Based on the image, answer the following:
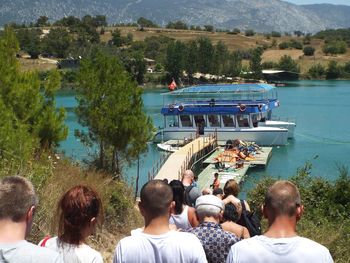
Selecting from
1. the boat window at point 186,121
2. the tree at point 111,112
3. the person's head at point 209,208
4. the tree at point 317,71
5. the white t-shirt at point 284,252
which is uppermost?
the white t-shirt at point 284,252

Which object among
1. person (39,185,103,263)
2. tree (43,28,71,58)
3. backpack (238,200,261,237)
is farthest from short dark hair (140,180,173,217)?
tree (43,28,71,58)

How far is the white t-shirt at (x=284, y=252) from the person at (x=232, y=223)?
1.71 metres

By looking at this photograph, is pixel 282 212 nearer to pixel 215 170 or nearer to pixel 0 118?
pixel 0 118

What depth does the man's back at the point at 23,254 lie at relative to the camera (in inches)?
109

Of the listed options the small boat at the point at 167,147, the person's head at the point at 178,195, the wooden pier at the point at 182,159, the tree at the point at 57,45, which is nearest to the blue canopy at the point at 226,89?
the small boat at the point at 167,147

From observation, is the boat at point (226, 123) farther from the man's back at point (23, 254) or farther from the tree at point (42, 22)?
the tree at point (42, 22)

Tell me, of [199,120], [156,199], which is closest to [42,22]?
[199,120]

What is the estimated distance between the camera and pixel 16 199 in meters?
2.88

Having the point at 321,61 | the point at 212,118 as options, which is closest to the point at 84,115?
the point at 212,118

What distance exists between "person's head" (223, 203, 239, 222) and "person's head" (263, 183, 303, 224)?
6.44 ft

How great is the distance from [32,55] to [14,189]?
11144cm

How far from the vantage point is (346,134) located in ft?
131

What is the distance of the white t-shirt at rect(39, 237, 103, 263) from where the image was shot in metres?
3.34

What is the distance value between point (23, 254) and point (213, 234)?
6.37 ft
